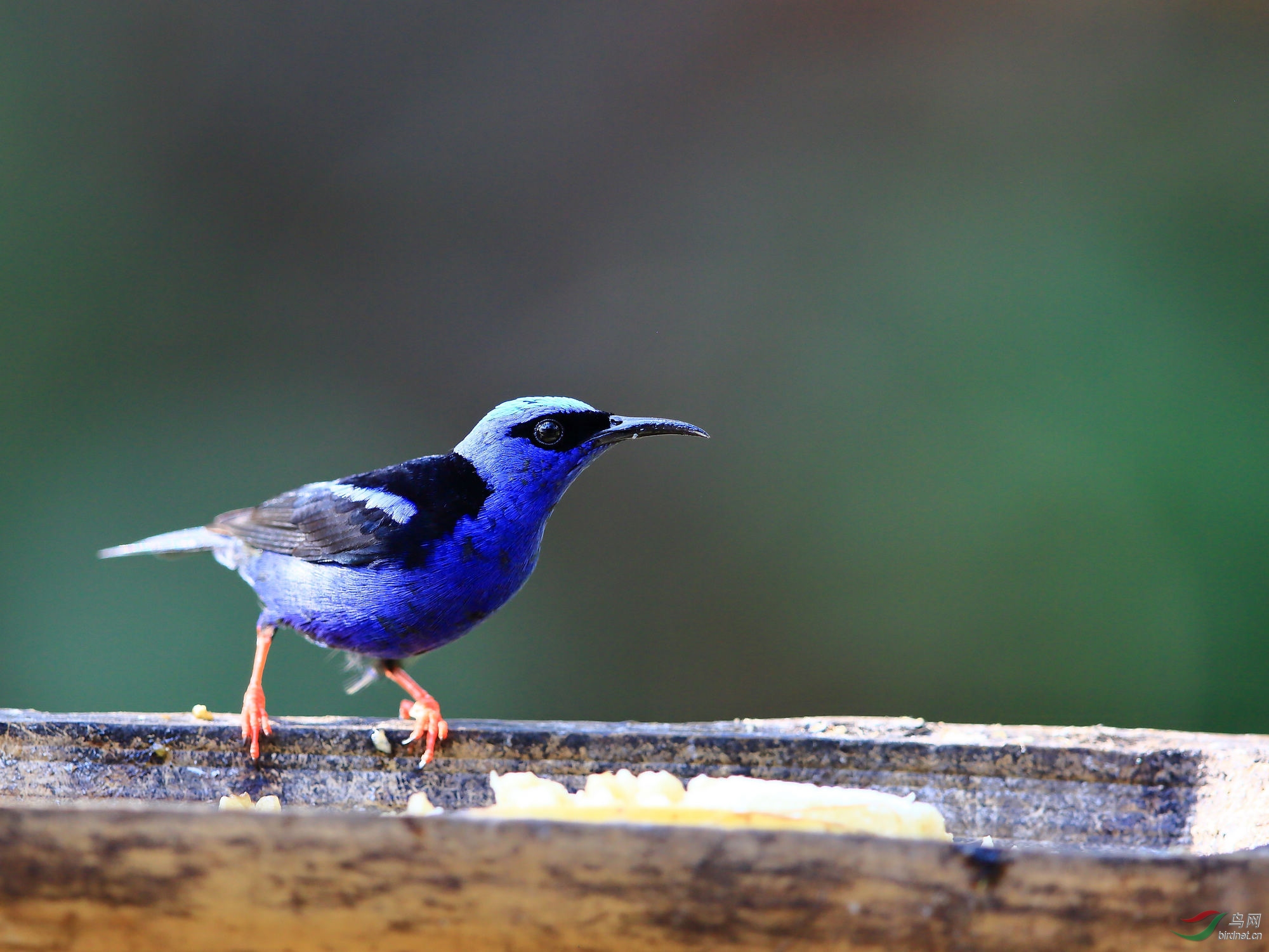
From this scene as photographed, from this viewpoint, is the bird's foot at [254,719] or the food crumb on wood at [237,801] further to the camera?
the bird's foot at [254,719]

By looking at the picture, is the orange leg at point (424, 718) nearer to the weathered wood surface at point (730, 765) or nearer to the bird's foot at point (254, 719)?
the weathered wood surface at point (730, 765)

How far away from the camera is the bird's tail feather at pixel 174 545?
10.7 ft

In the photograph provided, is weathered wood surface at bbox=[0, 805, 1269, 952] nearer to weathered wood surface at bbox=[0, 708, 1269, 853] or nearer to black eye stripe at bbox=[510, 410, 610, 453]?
weathered wood surface at bbox=[0, 708, 1269, 853]

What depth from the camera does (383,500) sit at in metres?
2.65

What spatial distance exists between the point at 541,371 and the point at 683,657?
4.54 feet

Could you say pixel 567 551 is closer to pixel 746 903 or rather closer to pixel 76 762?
pixel 76 762

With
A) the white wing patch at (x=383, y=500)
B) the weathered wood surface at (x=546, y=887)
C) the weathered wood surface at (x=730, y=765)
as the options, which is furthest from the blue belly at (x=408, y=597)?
the weathered wood surface at (x=546, y=887)

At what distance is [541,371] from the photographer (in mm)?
5344

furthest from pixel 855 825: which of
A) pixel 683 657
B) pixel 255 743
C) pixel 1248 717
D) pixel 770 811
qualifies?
pixel 683 657

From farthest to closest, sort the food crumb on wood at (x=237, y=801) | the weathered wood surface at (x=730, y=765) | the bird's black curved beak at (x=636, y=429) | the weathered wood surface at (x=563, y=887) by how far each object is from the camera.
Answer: the bird's black curved beak at (x=636, y=429), the weathered wood surface at (x=730, y=765), the food crumb on wood at (x=237, y=801), the weathered wood surface at (x=563, y=887)

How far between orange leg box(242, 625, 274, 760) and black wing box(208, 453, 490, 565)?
235mm

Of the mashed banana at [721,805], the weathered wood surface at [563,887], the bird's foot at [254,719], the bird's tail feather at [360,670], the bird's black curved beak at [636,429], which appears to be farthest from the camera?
the bird's tail feather at [360,670]

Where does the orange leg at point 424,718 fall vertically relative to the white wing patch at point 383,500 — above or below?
below

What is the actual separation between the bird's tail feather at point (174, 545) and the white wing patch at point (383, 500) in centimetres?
57
